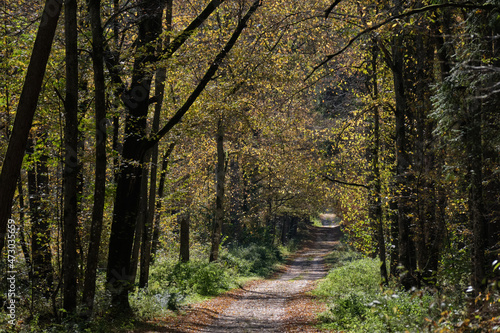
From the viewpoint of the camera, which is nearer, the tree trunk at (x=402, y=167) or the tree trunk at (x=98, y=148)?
the tree trunk at (x=98, y=148)

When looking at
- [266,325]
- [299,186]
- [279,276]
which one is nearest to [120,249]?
[266,325]

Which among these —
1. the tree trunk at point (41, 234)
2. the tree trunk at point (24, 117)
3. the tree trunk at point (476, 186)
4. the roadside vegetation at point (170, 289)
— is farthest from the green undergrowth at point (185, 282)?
the tree trunk at point (476, 186)

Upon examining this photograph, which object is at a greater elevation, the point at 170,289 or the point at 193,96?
the point at 193,96

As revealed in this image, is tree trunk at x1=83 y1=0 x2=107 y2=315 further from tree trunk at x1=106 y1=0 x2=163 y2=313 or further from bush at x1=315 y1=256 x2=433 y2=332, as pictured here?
bush at x1=315 y1=256 x2=433 y2=332

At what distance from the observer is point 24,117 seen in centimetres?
635

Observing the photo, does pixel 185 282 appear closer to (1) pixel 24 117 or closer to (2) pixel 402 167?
(2) pixel 402 167

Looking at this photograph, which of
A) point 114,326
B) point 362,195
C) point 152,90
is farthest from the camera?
point 362,195

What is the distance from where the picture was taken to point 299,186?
28375 millimetres

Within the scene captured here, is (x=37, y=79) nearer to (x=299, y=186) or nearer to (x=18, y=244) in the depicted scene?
(x=18, y=244)

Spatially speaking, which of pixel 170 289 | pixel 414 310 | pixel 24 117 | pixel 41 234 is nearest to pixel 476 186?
pixel 414 310

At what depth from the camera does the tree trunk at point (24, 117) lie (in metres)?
6.20

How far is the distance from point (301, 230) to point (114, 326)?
51.8 m

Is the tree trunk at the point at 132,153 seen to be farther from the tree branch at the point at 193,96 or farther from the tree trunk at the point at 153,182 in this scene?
the tree trunk at the point at 153,182

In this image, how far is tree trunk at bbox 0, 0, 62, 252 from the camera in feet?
20.3
